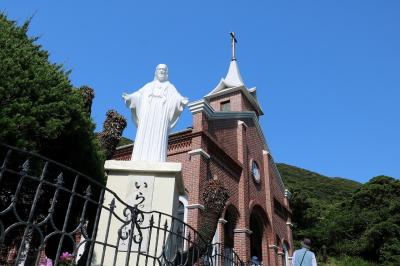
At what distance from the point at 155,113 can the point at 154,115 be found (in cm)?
3

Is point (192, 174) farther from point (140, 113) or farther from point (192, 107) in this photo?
point (140, 113)

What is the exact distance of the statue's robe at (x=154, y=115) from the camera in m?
5.33

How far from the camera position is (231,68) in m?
24.4

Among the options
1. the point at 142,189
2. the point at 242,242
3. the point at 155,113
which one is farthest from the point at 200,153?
the point at 142,189

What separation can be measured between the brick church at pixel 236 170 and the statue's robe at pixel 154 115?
26.5ft

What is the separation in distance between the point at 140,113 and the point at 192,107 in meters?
9.49

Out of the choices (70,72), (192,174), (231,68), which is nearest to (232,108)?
(231,68)

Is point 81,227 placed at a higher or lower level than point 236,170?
lower

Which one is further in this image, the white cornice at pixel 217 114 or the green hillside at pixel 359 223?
the green hillside at pixel 359 223

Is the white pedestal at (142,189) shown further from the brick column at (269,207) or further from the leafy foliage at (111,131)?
the brick column at (269,207)

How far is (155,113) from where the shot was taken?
5.54 meters

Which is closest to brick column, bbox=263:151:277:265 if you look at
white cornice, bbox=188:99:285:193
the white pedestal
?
white cornice, bbox=188:99:285:193

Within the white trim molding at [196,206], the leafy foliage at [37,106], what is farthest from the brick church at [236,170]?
the leafy foliage at [37,106]

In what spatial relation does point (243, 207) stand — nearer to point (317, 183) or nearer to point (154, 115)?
point (154, 115)
